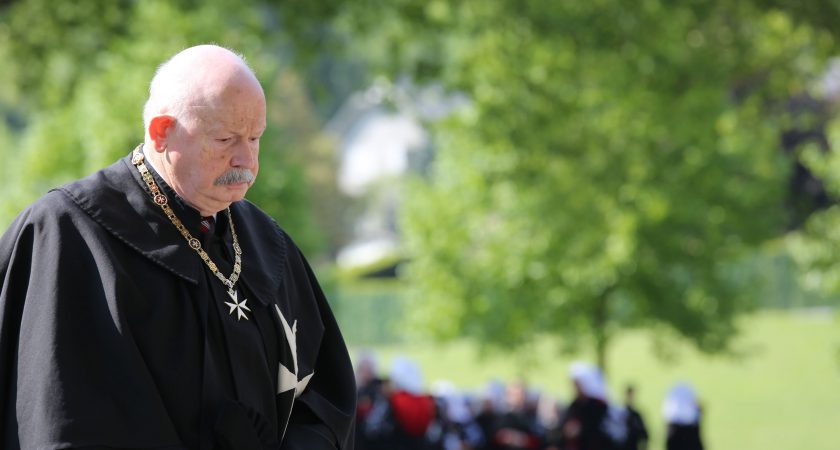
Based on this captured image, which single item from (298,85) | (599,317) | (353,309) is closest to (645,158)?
(599,317)

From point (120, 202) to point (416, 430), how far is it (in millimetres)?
11492

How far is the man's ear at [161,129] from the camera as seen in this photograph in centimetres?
348

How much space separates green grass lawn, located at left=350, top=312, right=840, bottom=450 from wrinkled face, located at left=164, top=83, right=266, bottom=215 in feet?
53.2

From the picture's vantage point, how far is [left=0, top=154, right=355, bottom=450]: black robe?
3.29m

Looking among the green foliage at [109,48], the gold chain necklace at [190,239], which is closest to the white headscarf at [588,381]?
the green foliage at [109,48]

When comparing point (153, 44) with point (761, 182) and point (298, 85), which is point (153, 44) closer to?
point (761, 182)

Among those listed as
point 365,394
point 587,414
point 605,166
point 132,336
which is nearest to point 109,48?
point 365,394

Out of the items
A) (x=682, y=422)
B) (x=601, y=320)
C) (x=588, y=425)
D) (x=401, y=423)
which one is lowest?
(x=401, y=423)

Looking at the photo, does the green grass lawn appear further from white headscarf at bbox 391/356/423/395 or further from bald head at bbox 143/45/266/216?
bald head at bbox 143/45/266/216

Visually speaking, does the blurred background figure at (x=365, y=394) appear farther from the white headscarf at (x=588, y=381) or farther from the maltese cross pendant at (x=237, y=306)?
the maltese cross pendant at (x=237, y=306)

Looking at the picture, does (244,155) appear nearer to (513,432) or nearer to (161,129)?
(161,129)

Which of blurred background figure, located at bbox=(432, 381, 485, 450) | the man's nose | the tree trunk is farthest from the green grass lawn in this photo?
the man's nose

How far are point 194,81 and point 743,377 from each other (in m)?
38.5

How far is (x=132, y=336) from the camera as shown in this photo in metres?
3.38
